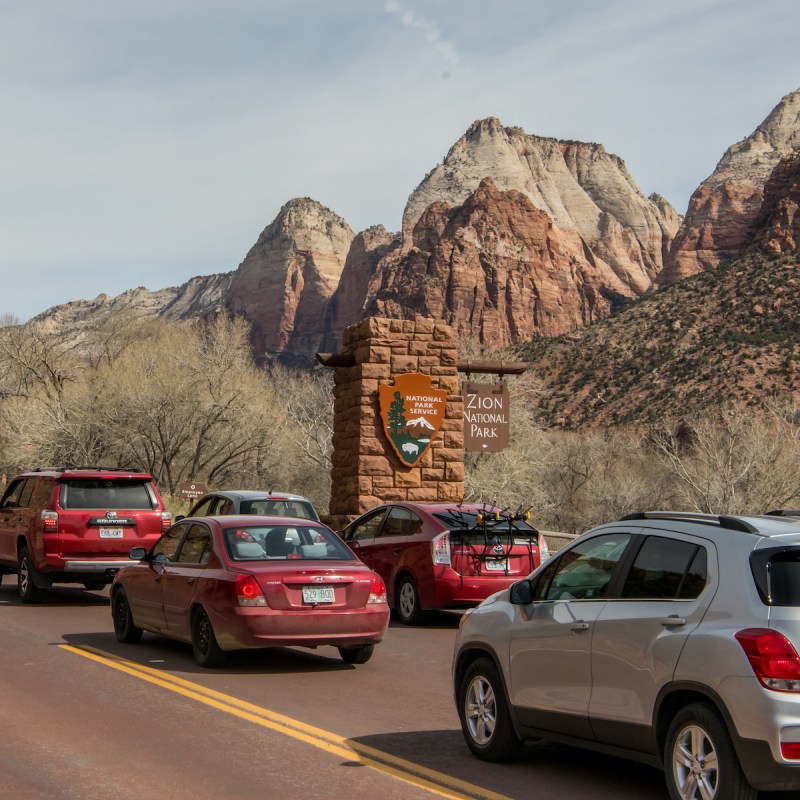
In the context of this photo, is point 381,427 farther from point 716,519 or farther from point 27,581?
point 716,519

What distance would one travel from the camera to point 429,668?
1135cm

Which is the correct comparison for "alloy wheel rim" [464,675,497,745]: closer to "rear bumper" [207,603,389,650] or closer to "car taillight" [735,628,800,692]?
"car taillight" [735,628,800,692]

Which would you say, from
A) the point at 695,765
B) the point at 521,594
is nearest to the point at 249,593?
the point at 521,594

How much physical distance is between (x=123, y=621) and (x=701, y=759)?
26.7 feet

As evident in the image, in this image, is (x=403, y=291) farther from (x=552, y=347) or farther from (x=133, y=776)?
(x=133, y=776)

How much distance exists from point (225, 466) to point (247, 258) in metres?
140

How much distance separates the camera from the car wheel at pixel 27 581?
1598cm

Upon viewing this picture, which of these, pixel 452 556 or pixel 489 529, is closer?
pixel 452 556

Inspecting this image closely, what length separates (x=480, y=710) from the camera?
7.60 metres

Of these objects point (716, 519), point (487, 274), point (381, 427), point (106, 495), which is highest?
point (487, 274)

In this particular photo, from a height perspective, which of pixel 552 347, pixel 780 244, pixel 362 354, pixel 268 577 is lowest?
pixel 268 577

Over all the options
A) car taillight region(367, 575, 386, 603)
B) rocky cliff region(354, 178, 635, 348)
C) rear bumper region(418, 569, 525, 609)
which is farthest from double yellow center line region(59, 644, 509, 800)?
rocky cliff region(354, 178, 635, 348)

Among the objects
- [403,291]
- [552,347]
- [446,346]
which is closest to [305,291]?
[403,291]

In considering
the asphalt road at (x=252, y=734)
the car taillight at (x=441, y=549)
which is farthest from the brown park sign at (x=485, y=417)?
the asphalt road at (x=252, y=734)
